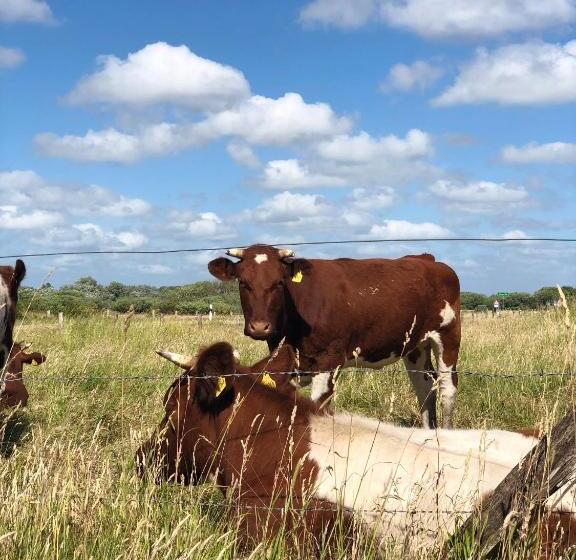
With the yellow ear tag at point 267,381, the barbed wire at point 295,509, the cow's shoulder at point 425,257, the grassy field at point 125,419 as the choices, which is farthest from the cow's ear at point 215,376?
the cow's shoulder at point 425,257

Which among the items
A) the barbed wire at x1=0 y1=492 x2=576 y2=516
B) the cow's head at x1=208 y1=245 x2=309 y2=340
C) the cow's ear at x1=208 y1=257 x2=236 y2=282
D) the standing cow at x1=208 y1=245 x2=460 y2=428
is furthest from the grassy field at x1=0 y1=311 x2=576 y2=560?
the cow's ear at x1=208 y1=257 x2=236 y2=282

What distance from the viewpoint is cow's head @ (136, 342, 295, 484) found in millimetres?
4393

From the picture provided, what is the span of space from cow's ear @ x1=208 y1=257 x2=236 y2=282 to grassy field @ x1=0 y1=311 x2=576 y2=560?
1442 mm

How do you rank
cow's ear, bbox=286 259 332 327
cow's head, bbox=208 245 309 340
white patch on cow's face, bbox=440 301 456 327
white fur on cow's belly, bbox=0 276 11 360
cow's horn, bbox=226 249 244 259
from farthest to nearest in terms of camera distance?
white patch on cow's face, bbox=440 301 456 327 → cow's horn, bbox=226 249 244 259 → cow's ear, bbox=286 259 332 327 → cow's head, bbox=208 245 309 340 → white fur on cow's belly, bbox=0 276 11 360

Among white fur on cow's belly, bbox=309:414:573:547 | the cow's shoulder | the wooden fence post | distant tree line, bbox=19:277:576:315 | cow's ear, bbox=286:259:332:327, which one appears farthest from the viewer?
distant tree line, bbox=19:277:576:315

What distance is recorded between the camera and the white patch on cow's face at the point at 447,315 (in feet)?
33.2

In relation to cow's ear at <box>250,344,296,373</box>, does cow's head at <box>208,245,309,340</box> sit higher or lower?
higher

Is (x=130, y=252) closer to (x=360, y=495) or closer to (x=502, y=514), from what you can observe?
(x=360, y=495)

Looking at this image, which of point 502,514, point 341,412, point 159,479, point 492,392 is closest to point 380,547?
point 502,514

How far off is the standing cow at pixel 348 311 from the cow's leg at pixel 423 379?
0.5 inches

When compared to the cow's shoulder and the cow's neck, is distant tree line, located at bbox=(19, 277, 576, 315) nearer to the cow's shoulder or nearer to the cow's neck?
the cow's neck

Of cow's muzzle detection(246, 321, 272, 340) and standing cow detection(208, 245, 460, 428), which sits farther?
standing cow detection(208, 245, 460, 428)

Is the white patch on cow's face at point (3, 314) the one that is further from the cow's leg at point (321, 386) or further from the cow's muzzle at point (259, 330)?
the cow's leg at point (321, 386)

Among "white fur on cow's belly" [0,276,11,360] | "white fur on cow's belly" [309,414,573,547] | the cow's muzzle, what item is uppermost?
"white fur on cow's belly" [0,276,11,360]
